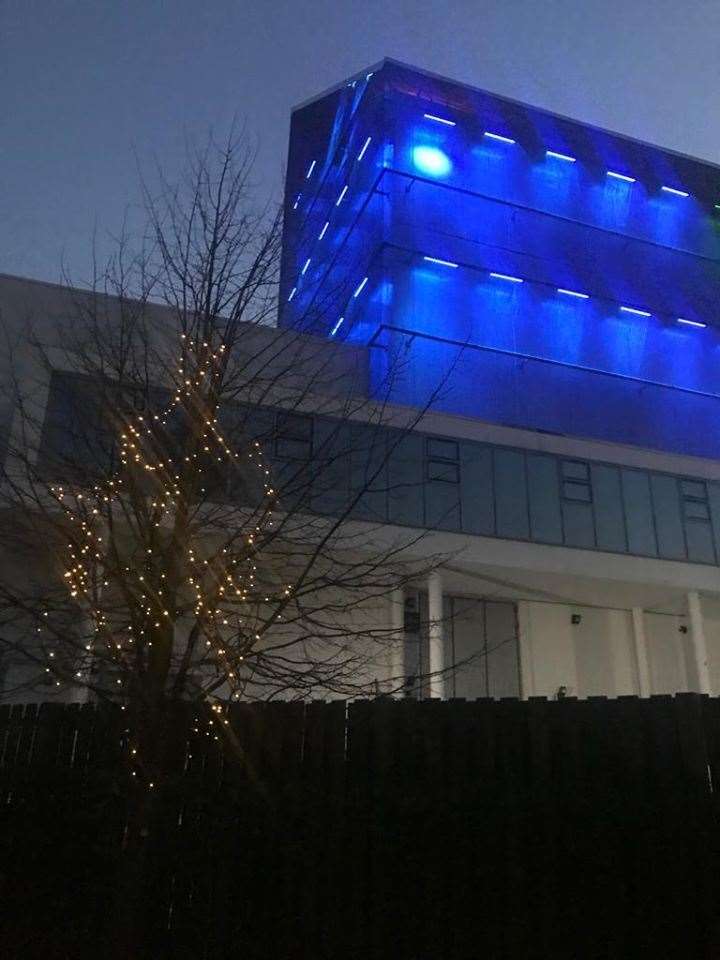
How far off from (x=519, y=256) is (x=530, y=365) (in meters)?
4.04

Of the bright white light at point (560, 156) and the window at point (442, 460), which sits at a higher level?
the bright white light at point (560, 156)

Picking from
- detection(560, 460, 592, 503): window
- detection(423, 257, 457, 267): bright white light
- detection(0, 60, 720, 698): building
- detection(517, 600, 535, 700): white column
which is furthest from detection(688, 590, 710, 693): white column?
detection(423, 257, 457, 267): bright white light

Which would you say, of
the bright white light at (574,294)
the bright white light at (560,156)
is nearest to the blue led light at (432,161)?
the bright white light at (560,156)

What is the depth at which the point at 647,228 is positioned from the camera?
3084 centimetres

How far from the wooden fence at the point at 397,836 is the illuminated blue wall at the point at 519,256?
17.8 metres

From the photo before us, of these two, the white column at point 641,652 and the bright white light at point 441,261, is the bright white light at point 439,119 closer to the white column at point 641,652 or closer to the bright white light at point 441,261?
the bright white light at point 441,261

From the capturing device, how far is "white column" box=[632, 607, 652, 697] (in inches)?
833

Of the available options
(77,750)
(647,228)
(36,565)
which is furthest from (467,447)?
(647,228)

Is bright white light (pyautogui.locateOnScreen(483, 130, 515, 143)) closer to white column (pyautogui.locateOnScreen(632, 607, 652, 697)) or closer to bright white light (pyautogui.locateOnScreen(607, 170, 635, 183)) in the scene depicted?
bright white light (pyautogui.locateOnScreen(607, 170, 635, 183))

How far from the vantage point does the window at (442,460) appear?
60.2 ft

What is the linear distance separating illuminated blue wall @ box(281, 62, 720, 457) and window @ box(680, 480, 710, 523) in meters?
6.01

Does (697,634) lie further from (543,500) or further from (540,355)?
(540,355)

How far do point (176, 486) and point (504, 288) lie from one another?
22897mm

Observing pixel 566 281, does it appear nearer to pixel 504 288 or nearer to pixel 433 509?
pixel 504 288
